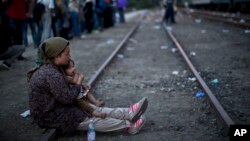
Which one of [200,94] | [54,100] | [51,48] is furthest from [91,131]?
[200,94]

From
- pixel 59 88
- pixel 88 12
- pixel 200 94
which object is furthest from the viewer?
pixel 88 12

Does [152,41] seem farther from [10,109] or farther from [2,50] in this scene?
[10,109]

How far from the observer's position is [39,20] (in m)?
12.3

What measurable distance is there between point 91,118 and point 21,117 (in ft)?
4.93

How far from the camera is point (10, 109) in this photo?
646cm

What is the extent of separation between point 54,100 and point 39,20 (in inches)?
315

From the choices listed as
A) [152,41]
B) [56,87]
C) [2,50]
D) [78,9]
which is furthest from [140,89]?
[78,9]

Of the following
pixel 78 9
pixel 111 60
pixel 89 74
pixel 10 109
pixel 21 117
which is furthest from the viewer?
pixel 78 9

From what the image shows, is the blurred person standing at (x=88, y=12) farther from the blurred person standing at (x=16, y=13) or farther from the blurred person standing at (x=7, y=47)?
the blurred person standing at (x=7, y=47)

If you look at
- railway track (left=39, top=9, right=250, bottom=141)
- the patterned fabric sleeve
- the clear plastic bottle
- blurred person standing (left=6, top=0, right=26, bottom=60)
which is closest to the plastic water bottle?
the clear plastic bottle

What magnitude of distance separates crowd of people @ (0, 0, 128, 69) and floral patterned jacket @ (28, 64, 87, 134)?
523cm

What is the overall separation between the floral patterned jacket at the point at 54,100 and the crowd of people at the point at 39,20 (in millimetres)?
5228

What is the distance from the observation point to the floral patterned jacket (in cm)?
462

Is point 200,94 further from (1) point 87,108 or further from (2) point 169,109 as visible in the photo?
(1) point 87,108
